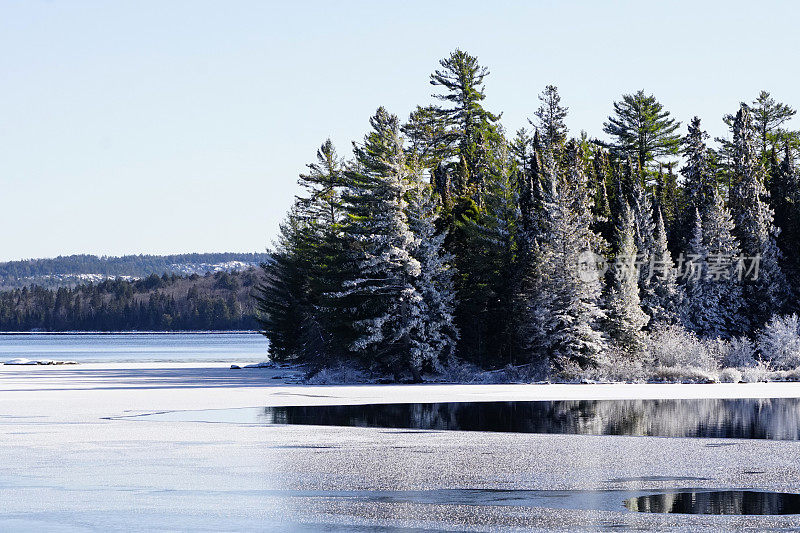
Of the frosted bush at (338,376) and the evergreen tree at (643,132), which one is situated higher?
the evergreen tree at (643,132)

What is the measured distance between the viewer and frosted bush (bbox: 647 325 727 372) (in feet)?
158

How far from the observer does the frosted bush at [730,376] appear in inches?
1757

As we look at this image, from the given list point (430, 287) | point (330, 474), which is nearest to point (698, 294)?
point (430, 287)

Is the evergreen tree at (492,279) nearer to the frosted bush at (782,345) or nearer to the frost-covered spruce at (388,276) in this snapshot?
the frost-covered spruce at (388,276)

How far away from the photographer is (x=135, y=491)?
1545cm

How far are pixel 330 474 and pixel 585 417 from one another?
11.6 metres

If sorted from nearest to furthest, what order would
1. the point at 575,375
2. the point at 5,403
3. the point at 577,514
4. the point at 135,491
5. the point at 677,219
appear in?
1. the point at 577,514
2. the point at 135,491
3. the point at 5,403
4. the point at 575,375
5. the point at 677,219

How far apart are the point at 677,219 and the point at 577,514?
62321mm

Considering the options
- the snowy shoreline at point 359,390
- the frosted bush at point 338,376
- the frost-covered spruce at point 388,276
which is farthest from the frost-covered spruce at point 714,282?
the frosted bush at point 338,376

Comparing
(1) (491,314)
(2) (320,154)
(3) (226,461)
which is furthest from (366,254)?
(3) (226,461)

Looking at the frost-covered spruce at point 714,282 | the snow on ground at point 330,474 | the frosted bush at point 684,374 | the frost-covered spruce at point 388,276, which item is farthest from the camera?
the frost-covered spruce at point 714,282

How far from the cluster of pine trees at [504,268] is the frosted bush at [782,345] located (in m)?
5.77

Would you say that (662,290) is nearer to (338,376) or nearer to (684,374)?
(684,374)

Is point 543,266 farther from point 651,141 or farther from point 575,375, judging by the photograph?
point 651,141
